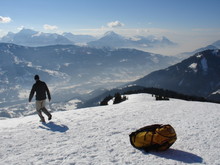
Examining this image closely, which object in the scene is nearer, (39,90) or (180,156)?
(180,156)

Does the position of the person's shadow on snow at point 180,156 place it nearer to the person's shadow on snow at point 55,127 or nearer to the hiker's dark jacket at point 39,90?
the person's shadow on snow at point 55,127

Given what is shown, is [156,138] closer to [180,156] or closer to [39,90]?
[180,156]

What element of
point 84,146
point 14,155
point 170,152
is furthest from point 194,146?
point 14,155

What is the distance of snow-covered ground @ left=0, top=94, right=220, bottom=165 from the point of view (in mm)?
9227

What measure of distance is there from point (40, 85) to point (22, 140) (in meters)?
4.91

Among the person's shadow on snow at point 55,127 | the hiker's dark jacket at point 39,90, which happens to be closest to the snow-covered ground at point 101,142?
the person's shadow on snow at point 55,127

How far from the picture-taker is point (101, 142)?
11.3 meters

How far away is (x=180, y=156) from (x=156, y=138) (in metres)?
1.36

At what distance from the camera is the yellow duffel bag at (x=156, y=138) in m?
9.37

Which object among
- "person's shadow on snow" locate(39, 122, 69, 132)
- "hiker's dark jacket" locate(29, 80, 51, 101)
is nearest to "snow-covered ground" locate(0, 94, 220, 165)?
"person's shadow on snow" locate(39, 122, 69, 132)

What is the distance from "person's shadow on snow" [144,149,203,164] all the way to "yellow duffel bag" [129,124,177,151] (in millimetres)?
254

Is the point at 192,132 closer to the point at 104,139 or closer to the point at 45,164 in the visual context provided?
the point at 104,139

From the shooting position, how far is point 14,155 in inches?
388

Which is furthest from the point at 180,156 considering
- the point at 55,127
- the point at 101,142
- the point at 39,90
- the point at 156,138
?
the point at 39,90
